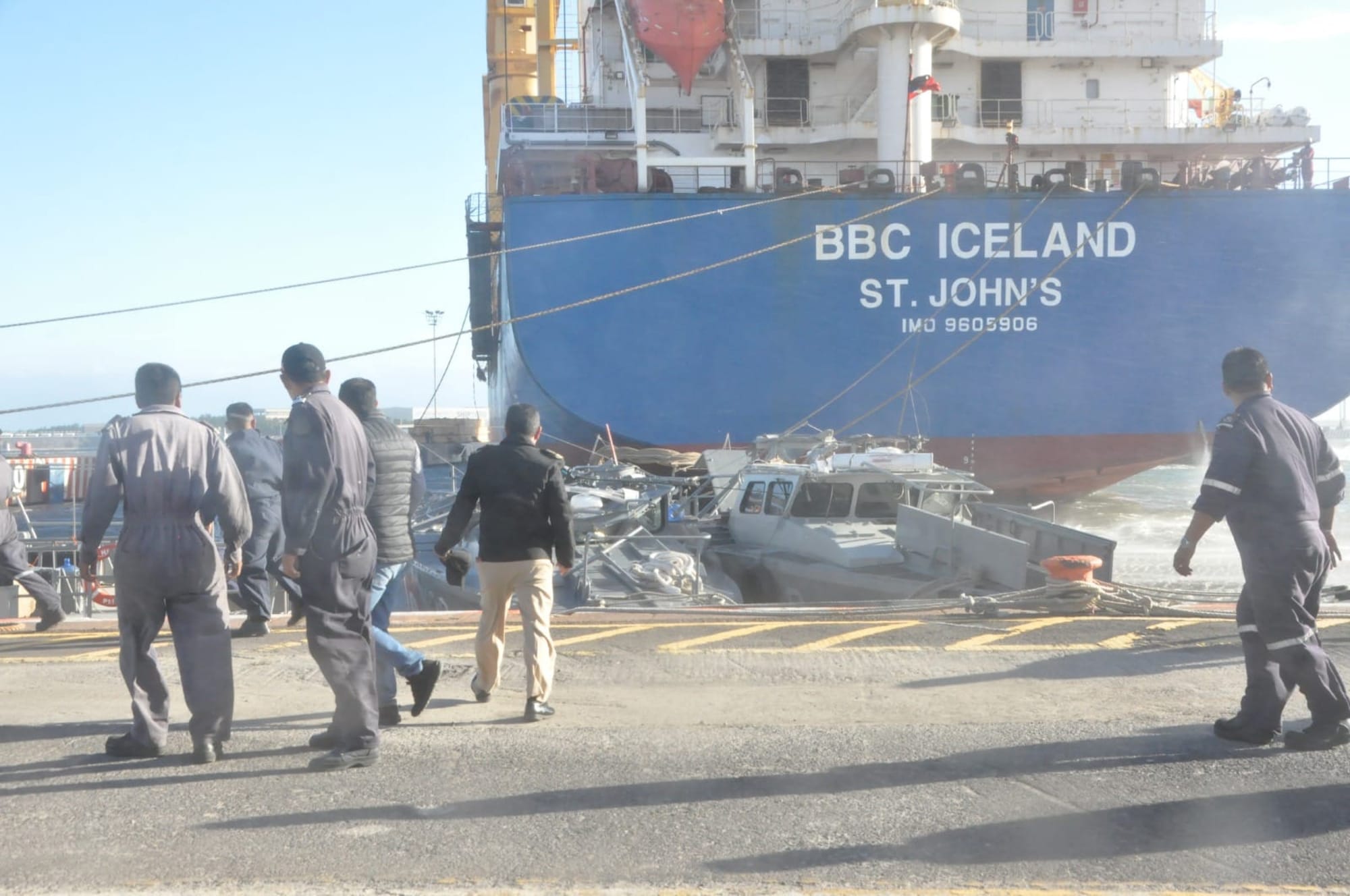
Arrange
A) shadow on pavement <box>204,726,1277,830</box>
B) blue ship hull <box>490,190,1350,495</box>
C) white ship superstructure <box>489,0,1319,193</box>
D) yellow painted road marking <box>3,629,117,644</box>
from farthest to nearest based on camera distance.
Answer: white ship superstructure <box>489,0,1319,193</box> < blue ship hull <box>490,190,1350,495</box> < yellow painted road marking <box>3,629,117,644</box> < shadow on pavement <box>204,726,1277,830</box>

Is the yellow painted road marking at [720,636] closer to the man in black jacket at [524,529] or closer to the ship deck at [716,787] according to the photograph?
the ship deck at [716,787]

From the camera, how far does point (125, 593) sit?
4.99 metres

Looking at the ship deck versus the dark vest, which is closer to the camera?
the ship deck

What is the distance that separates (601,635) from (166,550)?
11.5ft

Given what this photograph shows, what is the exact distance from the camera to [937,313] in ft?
70.4

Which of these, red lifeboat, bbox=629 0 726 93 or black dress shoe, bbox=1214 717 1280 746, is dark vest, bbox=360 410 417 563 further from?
red lifeboat, bbox=629 0 726 93

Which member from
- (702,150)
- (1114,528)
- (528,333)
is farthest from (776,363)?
(1114,528)

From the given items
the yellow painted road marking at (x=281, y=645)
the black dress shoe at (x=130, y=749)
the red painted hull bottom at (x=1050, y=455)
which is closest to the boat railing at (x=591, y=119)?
the red painted hull bottom at (x=1050, y=455)

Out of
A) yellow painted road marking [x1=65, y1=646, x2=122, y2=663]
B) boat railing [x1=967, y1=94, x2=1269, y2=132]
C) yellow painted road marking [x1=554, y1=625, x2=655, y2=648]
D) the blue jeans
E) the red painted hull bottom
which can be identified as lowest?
the red painted hull bottom

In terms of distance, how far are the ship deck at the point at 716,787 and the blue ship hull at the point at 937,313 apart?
14.5m

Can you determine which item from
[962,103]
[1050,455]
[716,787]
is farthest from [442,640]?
[962,103]

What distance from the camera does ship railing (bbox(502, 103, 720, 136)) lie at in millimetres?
25625

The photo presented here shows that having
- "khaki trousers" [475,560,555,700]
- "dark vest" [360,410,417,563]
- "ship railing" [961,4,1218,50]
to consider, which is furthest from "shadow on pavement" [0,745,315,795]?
"ship railing" [961,4,1218,50]

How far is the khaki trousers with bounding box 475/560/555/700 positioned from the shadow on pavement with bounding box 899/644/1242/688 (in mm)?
1993
